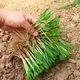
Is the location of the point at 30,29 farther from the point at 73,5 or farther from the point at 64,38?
the point at 73,5

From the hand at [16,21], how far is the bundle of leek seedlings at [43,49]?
4 cm

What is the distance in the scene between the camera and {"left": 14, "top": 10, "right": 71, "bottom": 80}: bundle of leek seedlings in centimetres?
195

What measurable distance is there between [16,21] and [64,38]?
33 centimetres

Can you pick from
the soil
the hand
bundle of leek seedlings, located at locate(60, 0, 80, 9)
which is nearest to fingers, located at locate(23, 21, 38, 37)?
the hand

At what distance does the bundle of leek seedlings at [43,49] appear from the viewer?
1.95 m

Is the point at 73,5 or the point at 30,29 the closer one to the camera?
Answer: the point at 30,29

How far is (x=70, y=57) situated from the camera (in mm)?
2006

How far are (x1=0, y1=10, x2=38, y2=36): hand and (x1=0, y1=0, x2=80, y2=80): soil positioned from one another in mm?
95

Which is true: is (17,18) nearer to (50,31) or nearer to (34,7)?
(50,31)

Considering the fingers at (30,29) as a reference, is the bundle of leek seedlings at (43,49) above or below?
below

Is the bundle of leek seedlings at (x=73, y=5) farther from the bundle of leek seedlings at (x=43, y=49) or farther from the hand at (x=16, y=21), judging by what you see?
the hand at (x=16, y=21)

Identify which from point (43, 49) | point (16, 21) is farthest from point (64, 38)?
point (16, 21)

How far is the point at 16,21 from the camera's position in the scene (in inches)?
78.6

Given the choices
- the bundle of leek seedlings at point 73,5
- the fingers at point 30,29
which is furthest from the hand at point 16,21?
the bundle of leek seedlings at point 73,5
